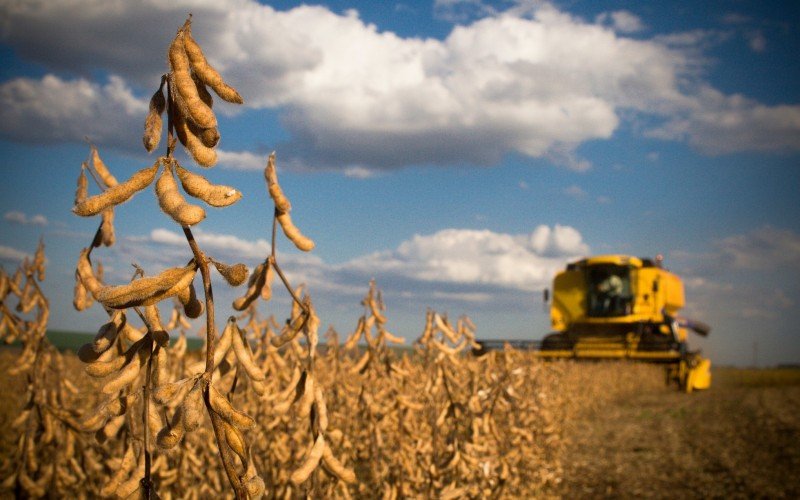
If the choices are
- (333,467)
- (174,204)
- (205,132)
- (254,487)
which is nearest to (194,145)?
(205,132)

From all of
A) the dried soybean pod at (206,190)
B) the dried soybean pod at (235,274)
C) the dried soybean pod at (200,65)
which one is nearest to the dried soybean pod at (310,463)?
the dried soybean pod at (235,274)

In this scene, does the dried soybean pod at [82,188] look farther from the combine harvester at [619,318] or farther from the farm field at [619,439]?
the combine harvester at [619,318]

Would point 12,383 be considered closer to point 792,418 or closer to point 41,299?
point 41,299

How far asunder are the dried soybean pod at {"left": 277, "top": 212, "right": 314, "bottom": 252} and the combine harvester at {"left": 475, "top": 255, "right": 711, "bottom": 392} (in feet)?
54.7

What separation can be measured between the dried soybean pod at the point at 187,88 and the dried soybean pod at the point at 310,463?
933 mm

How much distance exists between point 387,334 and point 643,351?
16.8 metres

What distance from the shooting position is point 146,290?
Result: 3.44 ft

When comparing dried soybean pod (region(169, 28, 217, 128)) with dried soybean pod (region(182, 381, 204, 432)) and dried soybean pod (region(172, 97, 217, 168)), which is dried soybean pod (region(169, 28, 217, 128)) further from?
dried soybean pod (region(182, 381, 204, 432))

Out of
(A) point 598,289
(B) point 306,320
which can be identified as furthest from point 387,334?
(A) point 598,289

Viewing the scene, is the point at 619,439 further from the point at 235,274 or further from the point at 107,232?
the point at 235,274

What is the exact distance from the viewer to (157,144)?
114 cm

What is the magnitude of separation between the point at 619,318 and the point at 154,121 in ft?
64.9

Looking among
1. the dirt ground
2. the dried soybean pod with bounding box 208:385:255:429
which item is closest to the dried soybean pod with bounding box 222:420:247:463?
the dried soybean pod with bounding box 208:385:255:429

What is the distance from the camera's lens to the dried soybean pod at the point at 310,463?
1647 millimetres
